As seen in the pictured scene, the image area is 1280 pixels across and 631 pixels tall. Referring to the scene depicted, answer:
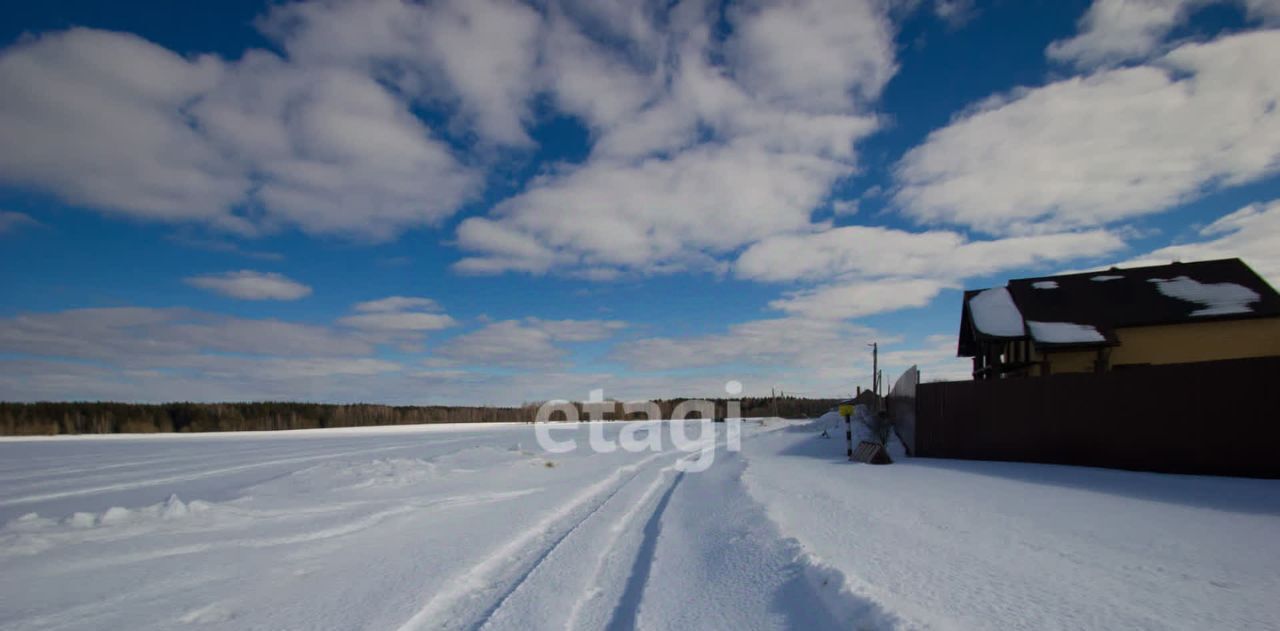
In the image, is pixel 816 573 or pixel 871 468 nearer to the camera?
pixel 816 573

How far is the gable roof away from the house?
0.02m

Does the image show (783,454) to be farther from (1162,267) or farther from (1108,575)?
(1162,267)

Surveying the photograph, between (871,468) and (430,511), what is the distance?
8.08 m

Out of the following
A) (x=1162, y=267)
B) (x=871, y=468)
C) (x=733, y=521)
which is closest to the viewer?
(x=733, y=521)

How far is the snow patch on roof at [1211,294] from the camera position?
604 inches

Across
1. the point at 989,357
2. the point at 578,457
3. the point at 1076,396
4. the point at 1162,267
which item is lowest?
the point at 578,457

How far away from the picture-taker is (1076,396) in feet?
32.7

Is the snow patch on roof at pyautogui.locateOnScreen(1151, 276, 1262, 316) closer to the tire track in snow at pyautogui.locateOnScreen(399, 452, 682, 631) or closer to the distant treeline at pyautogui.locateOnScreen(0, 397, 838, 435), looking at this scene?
the tire track in snow at pyautogui.locateOnScreen(399, 452, 682, 631)

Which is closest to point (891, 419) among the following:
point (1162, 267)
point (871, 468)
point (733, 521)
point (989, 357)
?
point (989, 357)

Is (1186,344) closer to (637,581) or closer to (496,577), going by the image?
(637,581)

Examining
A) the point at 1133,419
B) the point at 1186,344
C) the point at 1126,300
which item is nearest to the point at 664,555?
the point at 1133,419

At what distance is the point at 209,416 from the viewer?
37.9 m

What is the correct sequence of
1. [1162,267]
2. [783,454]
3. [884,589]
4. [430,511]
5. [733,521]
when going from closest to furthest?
[884,589]
[733,521]
[430,511]
[783,454]
[1162,267]

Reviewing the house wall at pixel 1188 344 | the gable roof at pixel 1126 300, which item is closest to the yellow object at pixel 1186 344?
the house wall at pixel 1188 344
